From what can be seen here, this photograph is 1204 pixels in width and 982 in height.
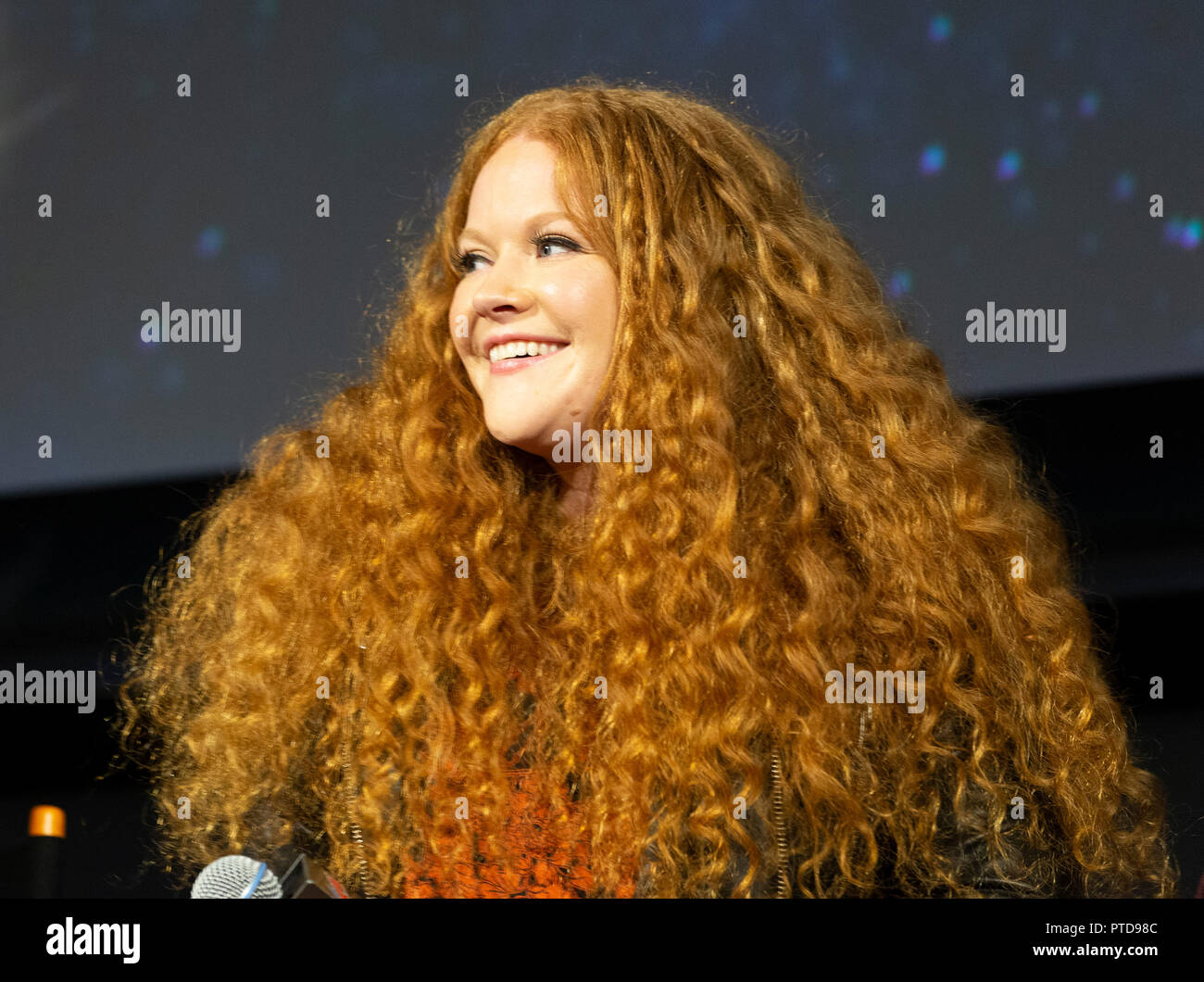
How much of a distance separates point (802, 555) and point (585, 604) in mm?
310

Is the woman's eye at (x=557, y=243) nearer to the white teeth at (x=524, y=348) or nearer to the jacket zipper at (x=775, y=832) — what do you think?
the white teeth at (x=524, y=348)

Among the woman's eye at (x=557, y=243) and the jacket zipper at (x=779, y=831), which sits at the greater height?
the woman's eye at (x=557, y=243)

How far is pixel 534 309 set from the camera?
1.71 meters

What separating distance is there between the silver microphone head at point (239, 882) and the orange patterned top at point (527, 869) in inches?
15.9

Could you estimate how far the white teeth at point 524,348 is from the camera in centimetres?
172

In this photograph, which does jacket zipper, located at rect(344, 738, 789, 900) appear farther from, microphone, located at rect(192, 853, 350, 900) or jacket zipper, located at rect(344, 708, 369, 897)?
microphone, located at rect(192, 853, 350, 900)

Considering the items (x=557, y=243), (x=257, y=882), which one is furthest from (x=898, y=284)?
(x=257, y=882)

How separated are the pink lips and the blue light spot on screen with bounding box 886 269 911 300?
582mm

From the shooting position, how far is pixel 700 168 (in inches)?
73.7

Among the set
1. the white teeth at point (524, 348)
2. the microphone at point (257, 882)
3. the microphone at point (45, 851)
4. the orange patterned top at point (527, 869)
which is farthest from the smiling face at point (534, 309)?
the microphone at point (45, 851)

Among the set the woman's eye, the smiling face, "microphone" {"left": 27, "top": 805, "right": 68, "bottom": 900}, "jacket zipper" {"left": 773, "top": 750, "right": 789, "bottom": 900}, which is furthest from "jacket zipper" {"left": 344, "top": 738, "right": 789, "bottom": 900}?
the woman's eye

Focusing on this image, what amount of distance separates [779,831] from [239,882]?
69 centimetres

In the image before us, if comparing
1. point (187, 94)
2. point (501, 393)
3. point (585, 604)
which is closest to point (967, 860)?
point (585, 604)

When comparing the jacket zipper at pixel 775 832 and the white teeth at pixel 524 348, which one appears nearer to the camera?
the jacket zipper at pixel 775 832
